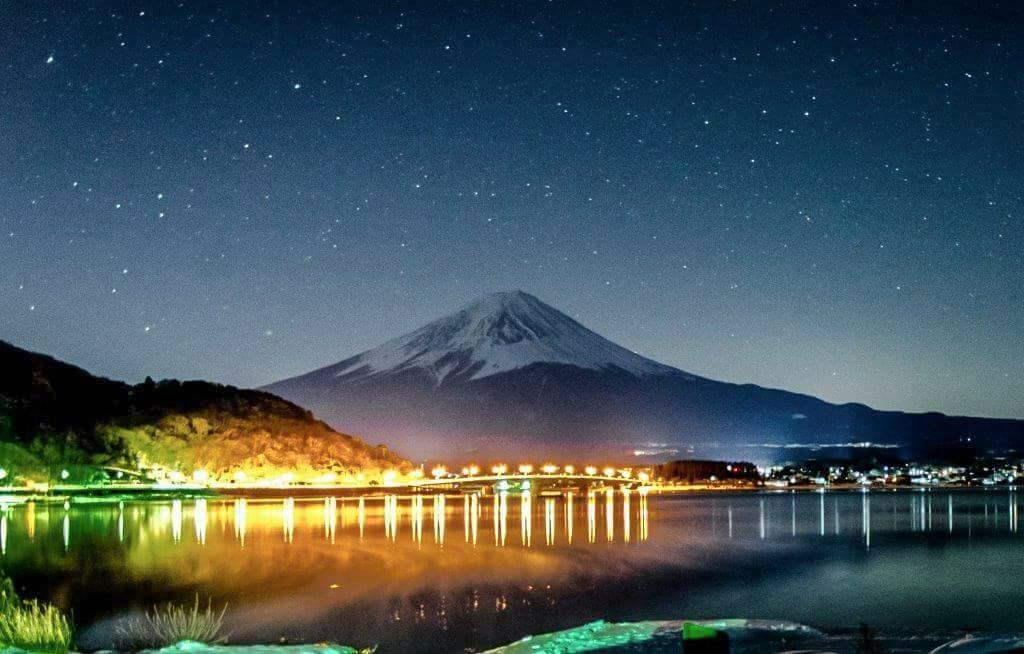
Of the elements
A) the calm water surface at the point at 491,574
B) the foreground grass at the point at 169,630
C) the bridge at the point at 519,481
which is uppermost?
the foreground grass at the point at 169,630

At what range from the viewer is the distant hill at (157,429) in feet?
339

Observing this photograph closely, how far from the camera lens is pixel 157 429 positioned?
119 m

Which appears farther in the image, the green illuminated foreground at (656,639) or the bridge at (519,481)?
the bridge at (519,481)

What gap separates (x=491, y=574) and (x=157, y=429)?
98.8 m

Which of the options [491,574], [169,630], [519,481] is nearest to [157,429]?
[519,481]

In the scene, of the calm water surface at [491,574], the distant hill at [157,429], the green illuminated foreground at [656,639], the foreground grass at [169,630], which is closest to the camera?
the green illuminated foreground at [656,639]

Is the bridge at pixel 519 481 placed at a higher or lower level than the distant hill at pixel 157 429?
lower

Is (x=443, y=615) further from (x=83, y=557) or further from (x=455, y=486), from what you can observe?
(x=455, y=486)

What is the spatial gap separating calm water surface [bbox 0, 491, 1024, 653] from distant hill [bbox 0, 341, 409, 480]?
5028 cm

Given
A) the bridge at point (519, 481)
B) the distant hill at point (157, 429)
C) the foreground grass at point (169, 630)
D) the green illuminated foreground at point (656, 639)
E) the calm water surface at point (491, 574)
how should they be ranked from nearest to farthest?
the green illuminated foreground at point (656, 639) < the foreground grass at point (169, 630) < the calm water surface at point (491, 574) < the distant hill at point (157, 429) < the bridge at point (519, 481)

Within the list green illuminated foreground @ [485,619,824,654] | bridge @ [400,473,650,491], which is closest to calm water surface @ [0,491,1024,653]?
green illuminated foreground @ [485,619,824,654]

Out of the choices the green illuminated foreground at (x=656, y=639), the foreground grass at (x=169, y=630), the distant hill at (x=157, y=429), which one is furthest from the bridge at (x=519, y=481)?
the green illuminated foreground at (x=656, y=639)

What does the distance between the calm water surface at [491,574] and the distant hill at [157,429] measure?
50.3 m

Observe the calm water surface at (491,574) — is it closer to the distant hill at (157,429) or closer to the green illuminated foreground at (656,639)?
the green illuminated foreground at (656,639)
